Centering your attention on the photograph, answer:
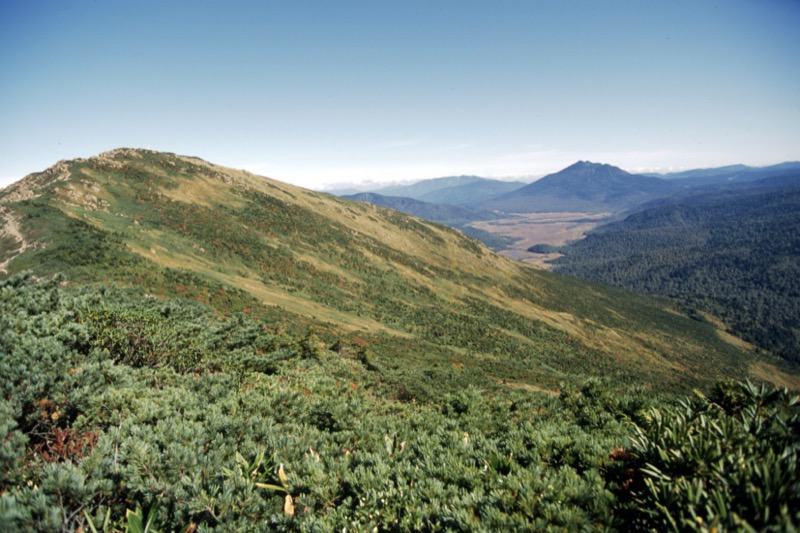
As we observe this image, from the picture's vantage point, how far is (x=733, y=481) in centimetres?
378

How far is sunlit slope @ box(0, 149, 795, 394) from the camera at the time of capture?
3662cm

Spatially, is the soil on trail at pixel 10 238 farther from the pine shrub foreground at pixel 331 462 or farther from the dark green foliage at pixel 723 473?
the dark green foliage at pixel 723 473

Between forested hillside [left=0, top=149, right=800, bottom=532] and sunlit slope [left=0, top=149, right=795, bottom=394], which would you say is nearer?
forested hillside [left=0, top=149, right=800, bottom=532]

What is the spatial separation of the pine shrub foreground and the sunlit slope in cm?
1530

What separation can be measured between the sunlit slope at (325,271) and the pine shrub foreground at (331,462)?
50.2 feet

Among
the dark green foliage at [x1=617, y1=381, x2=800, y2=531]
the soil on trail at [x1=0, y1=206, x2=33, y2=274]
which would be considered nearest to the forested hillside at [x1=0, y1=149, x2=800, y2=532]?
the dark green foliage at [x1=617, y1=381, x2=800, y2=531]

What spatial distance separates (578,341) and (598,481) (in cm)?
9534

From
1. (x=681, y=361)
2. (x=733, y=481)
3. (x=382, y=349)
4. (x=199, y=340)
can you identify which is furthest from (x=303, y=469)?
(x=681, y=361)

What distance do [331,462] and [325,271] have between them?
63583mm

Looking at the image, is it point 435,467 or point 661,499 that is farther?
point 435,467

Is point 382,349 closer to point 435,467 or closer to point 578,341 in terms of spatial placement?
point 435,467

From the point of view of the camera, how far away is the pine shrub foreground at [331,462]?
13.8ft

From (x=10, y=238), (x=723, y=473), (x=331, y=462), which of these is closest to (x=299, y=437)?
(x=331, y=462)

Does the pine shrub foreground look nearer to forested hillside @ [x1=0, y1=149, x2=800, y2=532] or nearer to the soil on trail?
forested hillside @ [x1=0, y1=149, x2=800, y2=532]
